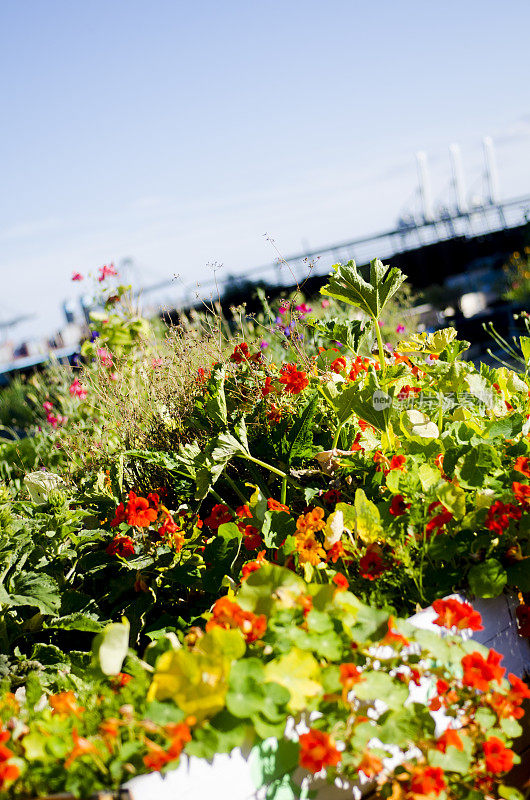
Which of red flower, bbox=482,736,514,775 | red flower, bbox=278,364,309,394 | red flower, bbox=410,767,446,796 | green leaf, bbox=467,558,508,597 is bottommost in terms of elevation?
red flower, bbox=482,736,514,775

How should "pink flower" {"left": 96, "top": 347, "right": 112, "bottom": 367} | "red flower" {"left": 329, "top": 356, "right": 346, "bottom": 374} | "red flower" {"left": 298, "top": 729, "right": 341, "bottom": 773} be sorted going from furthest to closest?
"pink flower" {"left": 96, "top": 347, "right": 112, "bottom": 367} < "red flower" {"left": 329, "top": 356, "right": 346, "bottom": 374} < "red flower" {"left": 298, "top": 729, "right": 341, "bottom": 773}

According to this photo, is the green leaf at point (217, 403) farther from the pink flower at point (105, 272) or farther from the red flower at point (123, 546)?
the pink flower at point (105, 272)

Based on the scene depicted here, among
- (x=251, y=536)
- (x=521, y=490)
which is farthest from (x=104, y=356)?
(x=521, y=490)

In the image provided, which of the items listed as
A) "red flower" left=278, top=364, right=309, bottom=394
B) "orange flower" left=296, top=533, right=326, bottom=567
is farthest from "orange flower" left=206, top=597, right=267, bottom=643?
"red flower" left=278, top=364, right=309, bottom=394

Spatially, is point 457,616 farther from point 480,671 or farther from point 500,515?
point 500,515

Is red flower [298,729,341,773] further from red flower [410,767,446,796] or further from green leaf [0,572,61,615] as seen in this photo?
green leaf [0,572,61,615]

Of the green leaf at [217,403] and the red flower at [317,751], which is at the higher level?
the green leaf at [217,403]

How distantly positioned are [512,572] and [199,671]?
0.69 m

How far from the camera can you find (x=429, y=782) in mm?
847

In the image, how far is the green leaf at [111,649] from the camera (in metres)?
0.95

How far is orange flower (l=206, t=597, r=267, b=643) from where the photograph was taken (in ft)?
3.27

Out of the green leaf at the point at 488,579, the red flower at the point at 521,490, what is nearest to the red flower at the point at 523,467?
the red flower at the point at 521,490

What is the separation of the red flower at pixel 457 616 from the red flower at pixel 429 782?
224 mm

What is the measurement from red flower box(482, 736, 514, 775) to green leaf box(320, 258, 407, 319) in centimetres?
102
